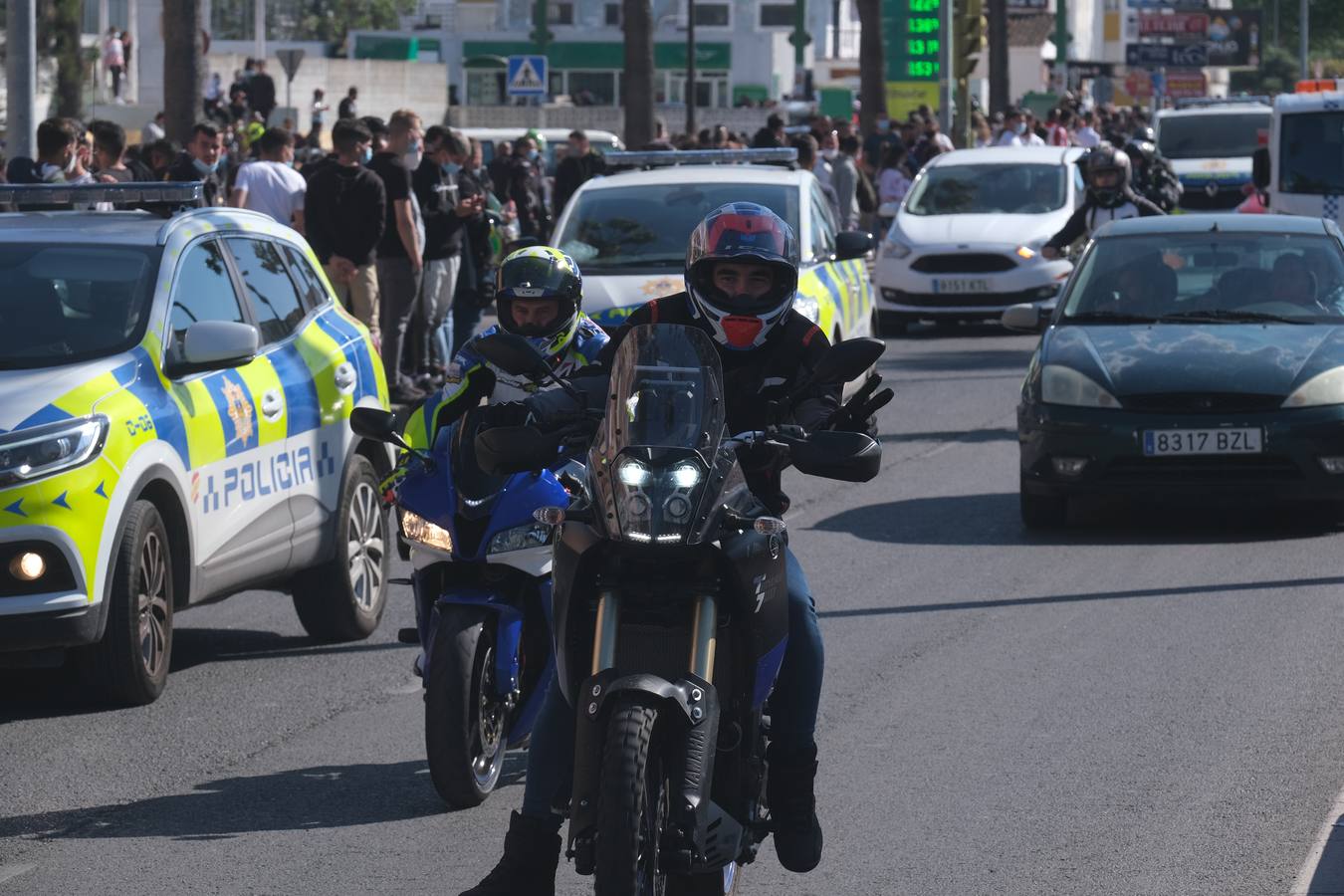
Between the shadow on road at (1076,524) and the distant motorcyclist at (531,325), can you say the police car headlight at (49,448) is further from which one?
the shadow on road at (1076,524)

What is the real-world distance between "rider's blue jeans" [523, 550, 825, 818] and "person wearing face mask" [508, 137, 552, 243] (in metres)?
22.2

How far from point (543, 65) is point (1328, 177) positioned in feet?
76.5

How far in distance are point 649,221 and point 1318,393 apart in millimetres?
5349

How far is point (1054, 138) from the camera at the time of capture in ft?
127

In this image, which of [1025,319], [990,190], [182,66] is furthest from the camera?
[990,190]

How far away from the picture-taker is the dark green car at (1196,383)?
37.9 feet

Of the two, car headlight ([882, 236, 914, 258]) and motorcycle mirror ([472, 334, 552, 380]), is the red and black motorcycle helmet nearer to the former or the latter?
motorcycle mirror ([472, 334, 552, 380])

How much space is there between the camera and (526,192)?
27781 mm

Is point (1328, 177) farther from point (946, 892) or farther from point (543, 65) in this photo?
point (543, 65)

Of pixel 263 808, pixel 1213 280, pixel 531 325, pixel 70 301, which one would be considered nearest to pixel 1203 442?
pixel 1213 280

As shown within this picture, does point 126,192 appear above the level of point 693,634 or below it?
above

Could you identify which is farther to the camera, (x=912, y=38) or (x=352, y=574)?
(x=912, y=38)

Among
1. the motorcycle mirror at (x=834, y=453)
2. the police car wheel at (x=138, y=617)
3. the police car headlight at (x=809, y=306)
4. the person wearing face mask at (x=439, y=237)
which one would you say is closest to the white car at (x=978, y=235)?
the person wearing face mask at (x=439, y=237)

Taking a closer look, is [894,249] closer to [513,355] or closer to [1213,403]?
[1213,403]
